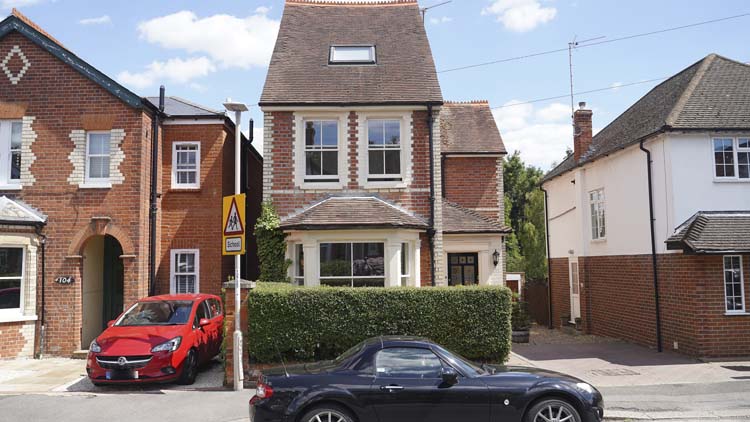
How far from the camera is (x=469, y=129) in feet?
65.7

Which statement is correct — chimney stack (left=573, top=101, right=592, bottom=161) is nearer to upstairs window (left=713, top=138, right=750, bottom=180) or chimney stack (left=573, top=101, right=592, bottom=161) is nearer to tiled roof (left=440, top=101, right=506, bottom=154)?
tiled roof (left=440, top=101, right=506, bottom=154)

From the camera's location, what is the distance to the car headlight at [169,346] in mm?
10109

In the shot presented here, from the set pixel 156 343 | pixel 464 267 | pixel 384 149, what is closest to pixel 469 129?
pixel 464 267

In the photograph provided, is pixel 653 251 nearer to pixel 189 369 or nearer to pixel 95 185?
pixel 189 369

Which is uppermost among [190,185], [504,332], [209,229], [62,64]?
[62,64]

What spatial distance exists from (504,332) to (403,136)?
6215 millimetres

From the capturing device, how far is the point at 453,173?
1895 cm

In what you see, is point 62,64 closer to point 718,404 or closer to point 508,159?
point 718,404

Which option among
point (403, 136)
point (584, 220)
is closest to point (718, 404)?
point (403, 136)

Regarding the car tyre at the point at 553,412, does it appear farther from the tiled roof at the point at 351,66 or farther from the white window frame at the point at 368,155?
the tiled roof at the point at 351,66

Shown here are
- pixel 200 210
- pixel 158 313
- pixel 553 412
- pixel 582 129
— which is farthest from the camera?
pixel 582 129

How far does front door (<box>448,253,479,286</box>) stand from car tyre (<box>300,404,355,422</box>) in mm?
11782

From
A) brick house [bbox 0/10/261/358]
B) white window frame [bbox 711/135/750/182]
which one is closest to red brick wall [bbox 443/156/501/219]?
white window frame [bbox 711/135/750/182]

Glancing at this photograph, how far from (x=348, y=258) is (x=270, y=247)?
208 centimetres
